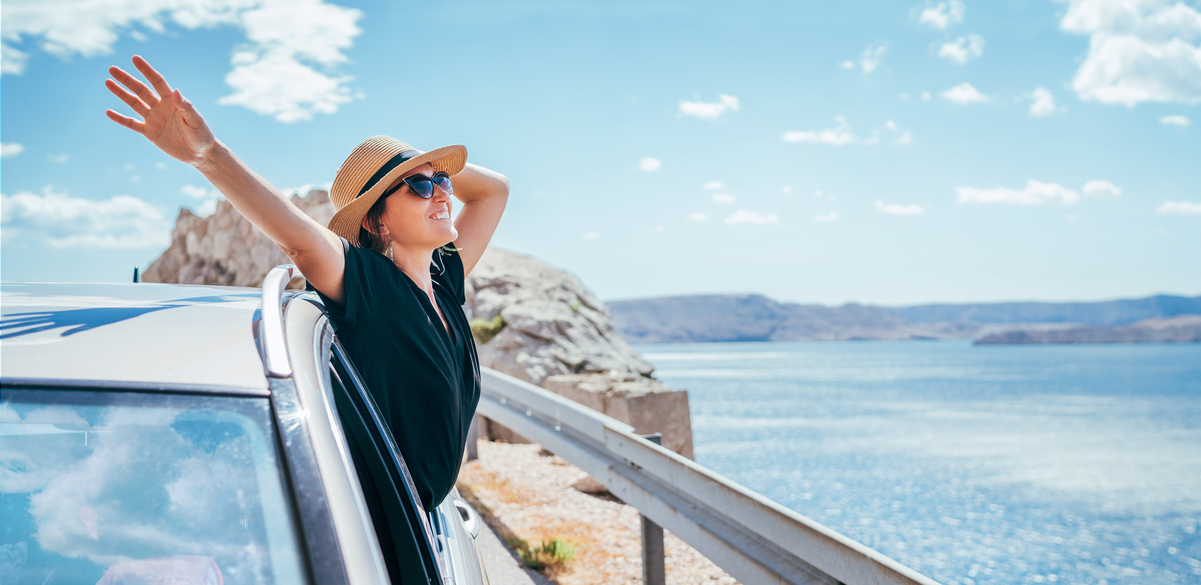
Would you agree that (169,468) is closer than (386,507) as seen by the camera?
Yes

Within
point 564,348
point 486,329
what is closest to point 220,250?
point 486,329

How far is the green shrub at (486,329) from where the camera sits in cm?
1086

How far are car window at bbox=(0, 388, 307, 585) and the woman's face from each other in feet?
3.95

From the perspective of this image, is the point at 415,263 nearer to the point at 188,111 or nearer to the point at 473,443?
the point at 188,111

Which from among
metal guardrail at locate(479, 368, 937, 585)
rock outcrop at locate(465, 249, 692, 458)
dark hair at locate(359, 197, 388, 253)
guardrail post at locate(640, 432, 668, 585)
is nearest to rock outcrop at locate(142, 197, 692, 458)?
rock outcrop at locate(465, 249, 692, 458)

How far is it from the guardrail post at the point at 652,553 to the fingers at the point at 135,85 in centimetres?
282

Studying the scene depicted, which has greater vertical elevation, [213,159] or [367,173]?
[367,173]

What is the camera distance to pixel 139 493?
1124 millimetres

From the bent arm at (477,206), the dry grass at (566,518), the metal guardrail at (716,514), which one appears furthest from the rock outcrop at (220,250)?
the bent arm at (477,206)

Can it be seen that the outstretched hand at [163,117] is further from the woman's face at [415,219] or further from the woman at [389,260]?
the woman's face at [415,219]

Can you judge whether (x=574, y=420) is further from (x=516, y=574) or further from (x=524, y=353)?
(x=524, y=353)

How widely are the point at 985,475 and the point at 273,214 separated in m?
31.9

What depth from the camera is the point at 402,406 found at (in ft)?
6.38

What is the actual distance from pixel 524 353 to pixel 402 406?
8.47 m
